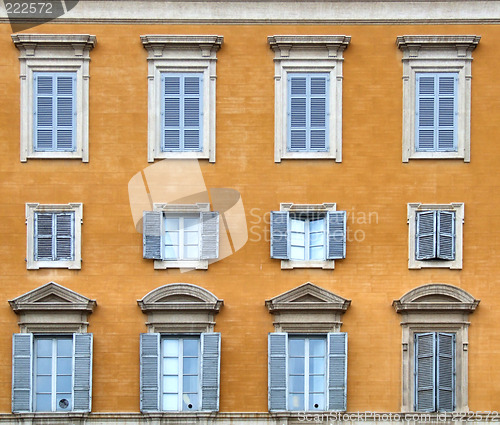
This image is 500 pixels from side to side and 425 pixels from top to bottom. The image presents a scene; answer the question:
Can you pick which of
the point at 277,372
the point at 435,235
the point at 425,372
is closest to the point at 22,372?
the point at 277,372

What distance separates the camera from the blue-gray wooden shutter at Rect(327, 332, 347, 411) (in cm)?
3180

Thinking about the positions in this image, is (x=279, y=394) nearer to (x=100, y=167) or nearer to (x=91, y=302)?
(x=91, y=302)

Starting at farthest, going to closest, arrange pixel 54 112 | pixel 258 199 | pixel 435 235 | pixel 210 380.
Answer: pixel 54 112 → pixel 258 199 → pixel 435 235 → pixel 210 380

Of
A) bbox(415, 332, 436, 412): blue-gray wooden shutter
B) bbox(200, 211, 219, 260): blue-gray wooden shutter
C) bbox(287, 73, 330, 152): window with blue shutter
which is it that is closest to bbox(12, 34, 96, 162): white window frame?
bbox(200, 211, 219, 260): blue-gray wooden shutter

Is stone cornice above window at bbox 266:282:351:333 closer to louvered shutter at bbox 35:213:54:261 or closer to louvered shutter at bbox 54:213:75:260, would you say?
louvered shutter at bbox 54:213:75:260

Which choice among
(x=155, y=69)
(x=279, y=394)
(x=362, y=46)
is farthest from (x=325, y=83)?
(x=279, y=394)

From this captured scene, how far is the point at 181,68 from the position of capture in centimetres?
3272

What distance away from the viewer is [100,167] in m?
32.6

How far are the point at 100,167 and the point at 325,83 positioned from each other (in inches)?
227

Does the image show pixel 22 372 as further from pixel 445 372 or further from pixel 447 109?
pixel 447 109

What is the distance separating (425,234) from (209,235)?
511 cm

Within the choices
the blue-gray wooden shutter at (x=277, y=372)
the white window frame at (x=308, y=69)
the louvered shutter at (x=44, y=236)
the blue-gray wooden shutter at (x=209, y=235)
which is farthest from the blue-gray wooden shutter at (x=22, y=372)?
the white window frame at (x=308, y=69)

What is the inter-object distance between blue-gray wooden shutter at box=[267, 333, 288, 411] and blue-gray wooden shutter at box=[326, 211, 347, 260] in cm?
227

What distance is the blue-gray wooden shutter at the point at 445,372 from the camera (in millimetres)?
31766
